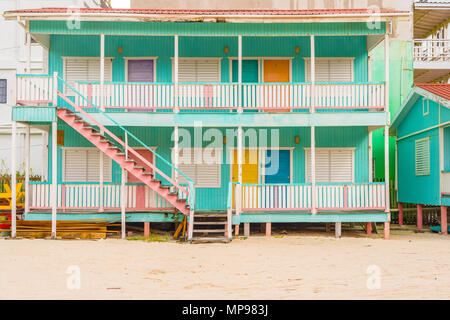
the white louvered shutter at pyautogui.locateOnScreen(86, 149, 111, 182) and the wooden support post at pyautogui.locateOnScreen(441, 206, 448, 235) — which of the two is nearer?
the wooden support post at pyautogui.locateOnScreen(441, 206, 448, 235)

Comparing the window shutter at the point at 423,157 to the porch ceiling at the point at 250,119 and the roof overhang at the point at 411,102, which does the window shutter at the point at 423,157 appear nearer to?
the roof overhang at the point at 411,102

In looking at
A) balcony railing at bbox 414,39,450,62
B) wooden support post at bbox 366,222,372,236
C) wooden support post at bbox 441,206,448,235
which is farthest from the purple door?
balcony railing at bbox 414,39,450,62

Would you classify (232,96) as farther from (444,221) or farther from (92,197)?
(444,221)

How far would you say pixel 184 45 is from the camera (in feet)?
58.3

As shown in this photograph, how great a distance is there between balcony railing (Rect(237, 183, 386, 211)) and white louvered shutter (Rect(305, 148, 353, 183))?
6.91ft

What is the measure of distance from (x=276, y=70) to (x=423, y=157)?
6.09 m

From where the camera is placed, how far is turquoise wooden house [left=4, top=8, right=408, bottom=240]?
15.4 metres

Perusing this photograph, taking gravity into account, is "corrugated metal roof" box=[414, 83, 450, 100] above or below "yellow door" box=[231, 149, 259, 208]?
above

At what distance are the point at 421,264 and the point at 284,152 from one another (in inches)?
309

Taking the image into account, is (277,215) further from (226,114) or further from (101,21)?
(101,21)

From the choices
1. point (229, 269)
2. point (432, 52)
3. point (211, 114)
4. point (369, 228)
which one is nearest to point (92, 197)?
point (211, 114)

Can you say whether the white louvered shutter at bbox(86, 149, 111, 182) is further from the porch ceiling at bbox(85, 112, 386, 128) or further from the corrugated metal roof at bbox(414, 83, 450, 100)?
the corrugated metal roof at bbox(414, 83, 450, 100)

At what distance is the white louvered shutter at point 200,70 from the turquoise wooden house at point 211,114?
36 millimetres

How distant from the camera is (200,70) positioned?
18.0 meters
